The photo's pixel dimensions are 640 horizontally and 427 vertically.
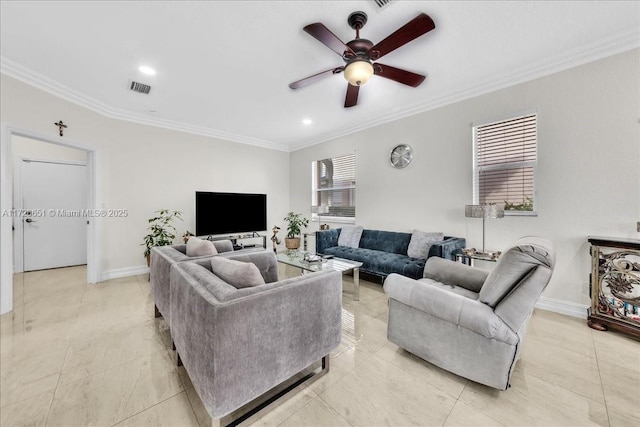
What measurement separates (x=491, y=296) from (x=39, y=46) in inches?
178

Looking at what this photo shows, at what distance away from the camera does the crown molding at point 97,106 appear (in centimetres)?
275

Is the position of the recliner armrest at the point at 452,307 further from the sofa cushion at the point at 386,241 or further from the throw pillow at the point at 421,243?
the sofa cushion at the point at 386,241

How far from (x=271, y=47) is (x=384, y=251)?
10.3 feet

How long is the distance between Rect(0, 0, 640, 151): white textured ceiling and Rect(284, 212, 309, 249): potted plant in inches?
109

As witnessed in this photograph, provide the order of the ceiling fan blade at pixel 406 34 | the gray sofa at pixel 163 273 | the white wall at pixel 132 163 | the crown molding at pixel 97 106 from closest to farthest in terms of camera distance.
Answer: the ceiling fan blade at pixel 406 34
the gray sofa at pixel 163 273
the crown molding at pixel 97 106
the white wall at pixel 132 163

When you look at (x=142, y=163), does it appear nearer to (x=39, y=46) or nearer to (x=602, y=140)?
(x=39, y=46)

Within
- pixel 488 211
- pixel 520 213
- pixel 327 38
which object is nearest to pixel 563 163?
pixel 520 213

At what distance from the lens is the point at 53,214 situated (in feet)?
15.0

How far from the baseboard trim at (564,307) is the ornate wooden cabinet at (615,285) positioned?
215mm

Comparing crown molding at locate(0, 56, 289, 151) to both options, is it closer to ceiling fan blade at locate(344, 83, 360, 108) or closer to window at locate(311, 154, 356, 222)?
window at locate(311, 154, 356, 222)

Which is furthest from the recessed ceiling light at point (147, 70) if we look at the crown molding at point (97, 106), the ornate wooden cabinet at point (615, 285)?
the ornate wooden cabinet at point (615, 285)

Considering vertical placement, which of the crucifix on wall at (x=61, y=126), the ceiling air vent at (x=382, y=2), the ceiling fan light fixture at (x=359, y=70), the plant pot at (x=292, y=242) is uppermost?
the ceiling air vent at (x=382, y=2)

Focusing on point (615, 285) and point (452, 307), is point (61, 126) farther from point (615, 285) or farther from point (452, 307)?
point (615, 285)

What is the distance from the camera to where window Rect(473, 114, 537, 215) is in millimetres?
2922
